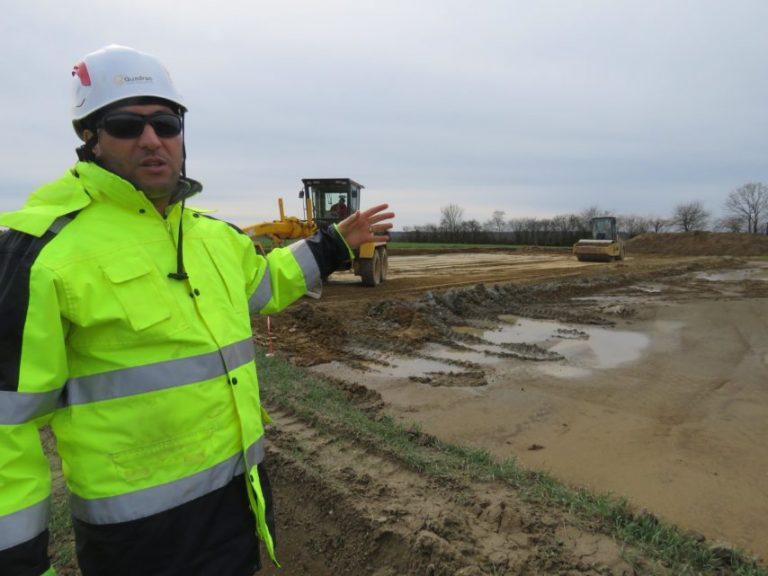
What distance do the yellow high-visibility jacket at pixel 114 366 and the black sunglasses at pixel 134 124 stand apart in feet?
0.47

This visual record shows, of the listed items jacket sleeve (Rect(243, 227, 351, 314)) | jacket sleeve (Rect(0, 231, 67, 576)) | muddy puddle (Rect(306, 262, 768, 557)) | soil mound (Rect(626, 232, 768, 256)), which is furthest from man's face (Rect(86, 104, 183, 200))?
soil mound (Rect(626, 232, 768, 256))

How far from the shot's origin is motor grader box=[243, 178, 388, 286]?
1299cm

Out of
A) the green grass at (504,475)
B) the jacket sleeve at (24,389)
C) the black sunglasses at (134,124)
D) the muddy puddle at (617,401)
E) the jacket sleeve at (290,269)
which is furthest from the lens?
the muddy puddle at (617,401)

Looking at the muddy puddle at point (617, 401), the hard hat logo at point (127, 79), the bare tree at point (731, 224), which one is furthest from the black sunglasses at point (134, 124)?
the bare tree at point (731, 224)

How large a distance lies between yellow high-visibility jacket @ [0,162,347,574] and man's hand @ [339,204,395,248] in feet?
2.48

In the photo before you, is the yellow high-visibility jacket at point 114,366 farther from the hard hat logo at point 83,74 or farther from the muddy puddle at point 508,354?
the muddy puddle at point 508,354

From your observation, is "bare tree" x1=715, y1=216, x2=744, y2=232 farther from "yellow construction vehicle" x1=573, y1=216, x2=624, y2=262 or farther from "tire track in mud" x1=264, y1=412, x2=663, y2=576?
"tire track in mud" x1=264, y1=412, x2=663, y2=576

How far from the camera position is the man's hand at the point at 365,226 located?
2434 mm

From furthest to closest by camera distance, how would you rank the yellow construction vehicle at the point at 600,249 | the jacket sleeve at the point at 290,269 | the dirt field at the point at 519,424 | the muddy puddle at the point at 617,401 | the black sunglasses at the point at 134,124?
the yellow construction vehicle at the point at 600,249 < the muddy puddle at the point at 617,401 < the dirt field at the point at 519,424 < the jacket sleeve at the point at 290,269 < the black sunglasses at the point at 134,124

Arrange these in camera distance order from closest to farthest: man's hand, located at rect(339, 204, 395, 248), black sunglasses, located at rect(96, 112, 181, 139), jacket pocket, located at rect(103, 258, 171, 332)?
jacket pocket, located at rect(103, 258, 171, 332) → black sunglasses, located at rect(96, 112, 181, 139) → man's hand, located at rect(339, 204, 395, 248)

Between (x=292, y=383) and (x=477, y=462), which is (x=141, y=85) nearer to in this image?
(x=477, y=462)

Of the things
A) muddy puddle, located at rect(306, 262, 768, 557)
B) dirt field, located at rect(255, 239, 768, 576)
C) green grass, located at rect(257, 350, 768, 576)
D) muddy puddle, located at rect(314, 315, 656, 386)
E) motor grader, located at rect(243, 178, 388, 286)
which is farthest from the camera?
motor grader, located at rect(243, 178, 388, 286)

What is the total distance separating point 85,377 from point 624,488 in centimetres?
382

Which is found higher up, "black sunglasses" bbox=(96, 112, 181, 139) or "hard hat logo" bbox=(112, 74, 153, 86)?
"hard hat logo" bbox=(112, 74, 153, 86)
